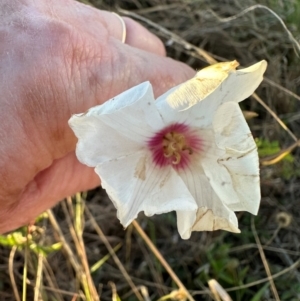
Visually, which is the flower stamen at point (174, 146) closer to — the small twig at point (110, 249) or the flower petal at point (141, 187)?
the flower petal at point (141, 187)

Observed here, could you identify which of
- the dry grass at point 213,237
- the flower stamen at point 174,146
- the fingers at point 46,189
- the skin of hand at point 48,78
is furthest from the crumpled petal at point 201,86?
the dry grass at point 213,237

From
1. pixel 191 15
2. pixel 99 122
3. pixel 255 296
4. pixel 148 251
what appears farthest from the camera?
pixel 191 15

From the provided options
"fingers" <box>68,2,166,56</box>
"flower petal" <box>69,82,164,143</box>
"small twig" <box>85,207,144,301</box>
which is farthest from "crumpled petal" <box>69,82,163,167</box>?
"small twig" <box>85,207,144,301</box>

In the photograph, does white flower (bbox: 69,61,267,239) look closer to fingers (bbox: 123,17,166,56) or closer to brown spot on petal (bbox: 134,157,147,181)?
brown spot on petal (bbox: 134,157,147,181)

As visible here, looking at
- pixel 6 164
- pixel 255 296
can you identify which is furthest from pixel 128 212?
pixel 255 296

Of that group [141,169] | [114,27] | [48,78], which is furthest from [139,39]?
[141,169]

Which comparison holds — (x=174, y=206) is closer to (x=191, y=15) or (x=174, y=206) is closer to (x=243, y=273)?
(x=243, y=273)
